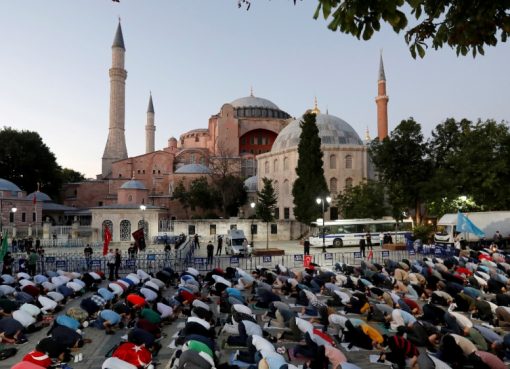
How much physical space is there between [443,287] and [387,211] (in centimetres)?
2471

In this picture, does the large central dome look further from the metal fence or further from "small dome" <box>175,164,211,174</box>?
the metal fence

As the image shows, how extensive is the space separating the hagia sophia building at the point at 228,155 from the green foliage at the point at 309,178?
22.8 feet

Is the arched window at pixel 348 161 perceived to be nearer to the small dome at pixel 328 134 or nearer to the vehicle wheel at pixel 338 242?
the small dome at pixel 328 134

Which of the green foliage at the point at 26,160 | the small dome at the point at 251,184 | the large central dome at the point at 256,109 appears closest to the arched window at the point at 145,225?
the small dome at the point at 251,184

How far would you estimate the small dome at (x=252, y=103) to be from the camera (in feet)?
253

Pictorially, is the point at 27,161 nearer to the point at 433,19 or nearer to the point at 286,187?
the point at 286,187

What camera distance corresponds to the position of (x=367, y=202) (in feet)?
116

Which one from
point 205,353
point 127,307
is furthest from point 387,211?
point 205,353

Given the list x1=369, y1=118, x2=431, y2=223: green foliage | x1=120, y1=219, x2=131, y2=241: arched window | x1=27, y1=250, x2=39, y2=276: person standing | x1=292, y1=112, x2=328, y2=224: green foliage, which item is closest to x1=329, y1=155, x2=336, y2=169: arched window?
x1=292, y1=112, x2=328, y2=224: green foliage

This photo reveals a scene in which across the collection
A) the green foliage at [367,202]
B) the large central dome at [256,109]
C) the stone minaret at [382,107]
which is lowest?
the green foliage at [367,202]

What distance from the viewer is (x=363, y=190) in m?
36.8

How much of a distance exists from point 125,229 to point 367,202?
20761 millimetres

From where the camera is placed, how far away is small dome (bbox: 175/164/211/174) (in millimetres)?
58741

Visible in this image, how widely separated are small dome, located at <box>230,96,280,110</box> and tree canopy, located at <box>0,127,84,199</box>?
115 ft
